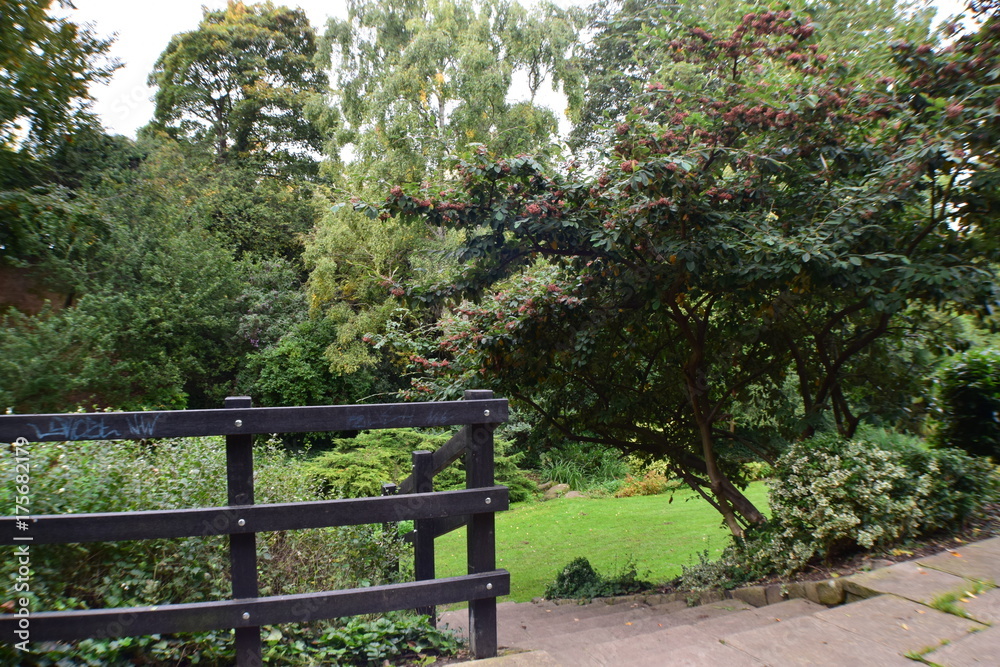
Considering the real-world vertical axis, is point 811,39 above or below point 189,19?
below

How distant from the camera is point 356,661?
2.51 metres

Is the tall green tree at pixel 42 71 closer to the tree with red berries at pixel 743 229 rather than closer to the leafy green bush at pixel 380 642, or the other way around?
the tree with red berries at pixel 743 229

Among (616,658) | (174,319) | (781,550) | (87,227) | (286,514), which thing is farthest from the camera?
(174,319)

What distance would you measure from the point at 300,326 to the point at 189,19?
46.2 feet

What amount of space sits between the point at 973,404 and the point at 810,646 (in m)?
3.76

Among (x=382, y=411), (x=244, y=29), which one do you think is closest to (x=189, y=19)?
(x=244, y=29)

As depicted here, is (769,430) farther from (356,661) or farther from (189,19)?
(189,19)

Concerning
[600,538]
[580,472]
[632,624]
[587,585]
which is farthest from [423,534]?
[580,472]

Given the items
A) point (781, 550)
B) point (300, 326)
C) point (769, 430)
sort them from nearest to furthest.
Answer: point (781, 550)
point (769, 430)
point (300, 326)

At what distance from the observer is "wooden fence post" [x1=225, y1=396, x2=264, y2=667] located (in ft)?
7.59

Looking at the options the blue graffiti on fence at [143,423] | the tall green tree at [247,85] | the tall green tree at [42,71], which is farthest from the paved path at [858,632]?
the tall green tree at [247,85]

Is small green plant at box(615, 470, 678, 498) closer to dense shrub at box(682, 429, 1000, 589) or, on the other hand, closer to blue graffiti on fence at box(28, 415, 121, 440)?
dense shrub at box(682, 429, 1000, 589)

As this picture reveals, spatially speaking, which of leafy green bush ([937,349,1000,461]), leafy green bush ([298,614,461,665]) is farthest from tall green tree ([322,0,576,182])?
leafy green bush ([298,614,461,665])

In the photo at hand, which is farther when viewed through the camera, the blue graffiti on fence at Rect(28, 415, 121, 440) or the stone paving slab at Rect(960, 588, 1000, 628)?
the stone paving slab at Rect(960, 588, 1000, 628)
